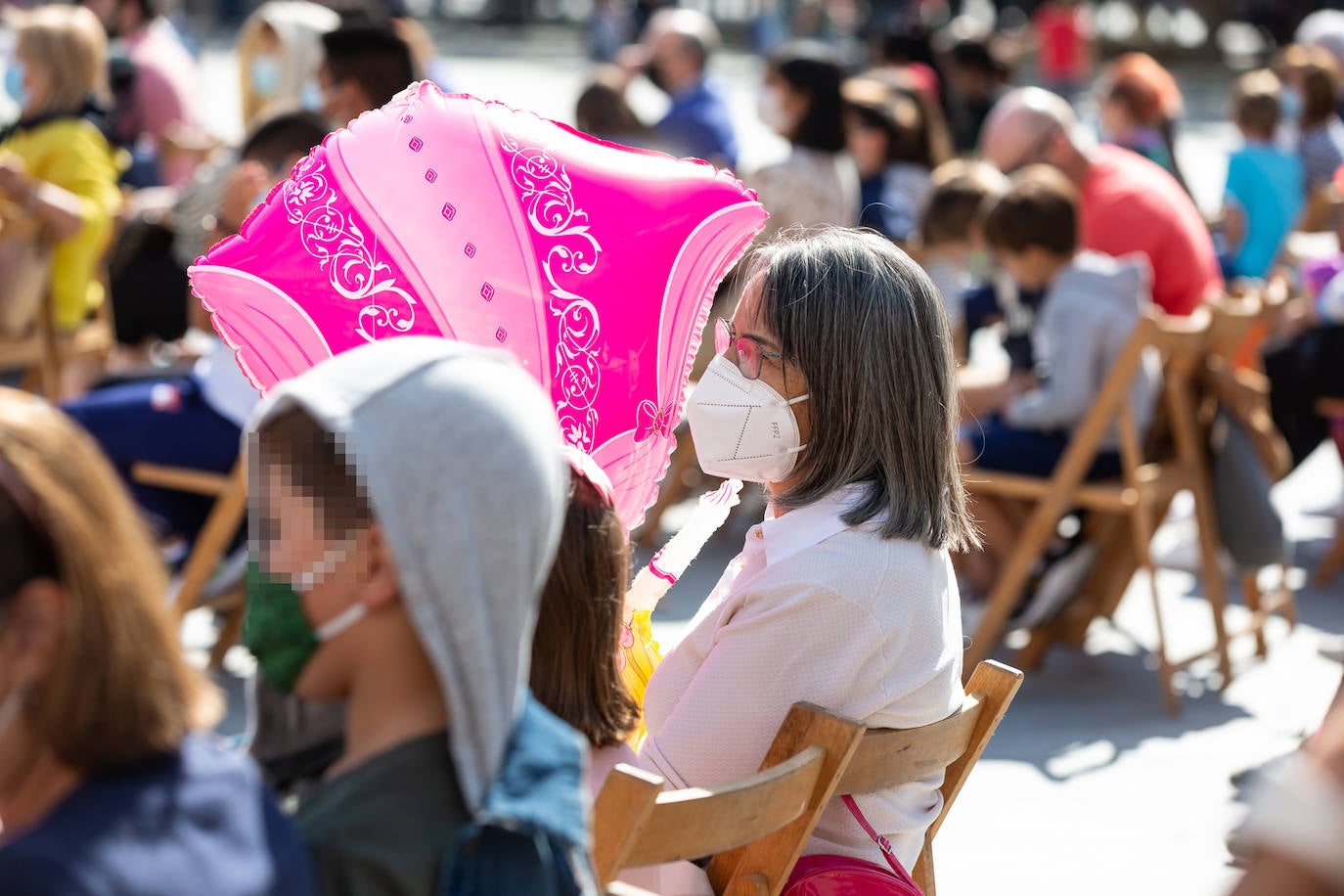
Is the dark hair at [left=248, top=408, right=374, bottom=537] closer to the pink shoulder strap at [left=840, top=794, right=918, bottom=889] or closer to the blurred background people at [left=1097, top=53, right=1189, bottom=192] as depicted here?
the pink shoulder strap at [left=840, top=794, right=918, bottom=889]

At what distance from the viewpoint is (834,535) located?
2.06 m

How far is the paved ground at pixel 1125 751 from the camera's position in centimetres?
355

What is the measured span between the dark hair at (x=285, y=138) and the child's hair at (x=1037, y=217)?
1.88 metres

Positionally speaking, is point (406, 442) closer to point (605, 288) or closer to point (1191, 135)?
point (605, 288)

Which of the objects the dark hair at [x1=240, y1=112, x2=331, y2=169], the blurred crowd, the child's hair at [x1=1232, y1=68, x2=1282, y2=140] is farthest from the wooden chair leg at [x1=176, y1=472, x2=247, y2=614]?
the child's hair at [x1=1232, y1=68, x2=1282, y2=140]

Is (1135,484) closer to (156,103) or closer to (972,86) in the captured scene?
(156,103)

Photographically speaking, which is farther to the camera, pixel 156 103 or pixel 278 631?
pixel 156 103

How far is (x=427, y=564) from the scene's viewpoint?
125cm

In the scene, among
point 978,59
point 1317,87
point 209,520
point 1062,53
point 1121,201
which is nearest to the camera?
point 209,520

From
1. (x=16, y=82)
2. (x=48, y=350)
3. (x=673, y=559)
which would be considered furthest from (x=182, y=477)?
(x=16, y=82)

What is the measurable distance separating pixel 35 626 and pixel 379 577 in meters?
0.26

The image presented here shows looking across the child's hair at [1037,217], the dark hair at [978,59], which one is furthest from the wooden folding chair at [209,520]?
the dark hair at [978,59]

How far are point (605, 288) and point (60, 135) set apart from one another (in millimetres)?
4004

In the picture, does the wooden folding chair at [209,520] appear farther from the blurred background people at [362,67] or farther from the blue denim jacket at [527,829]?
the blue denim jacket at [527,829]
